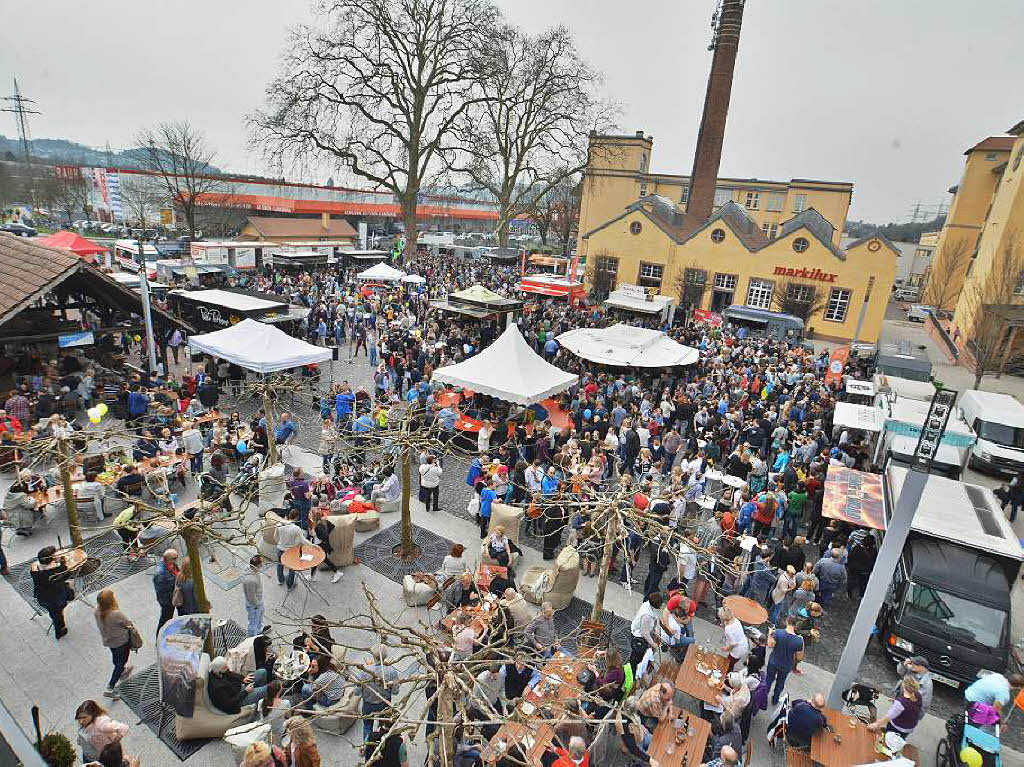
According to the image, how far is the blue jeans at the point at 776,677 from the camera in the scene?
6.41 metres

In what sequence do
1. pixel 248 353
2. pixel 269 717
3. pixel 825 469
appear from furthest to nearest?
pixel 248 353
pixel 825 469
pixel 269 717

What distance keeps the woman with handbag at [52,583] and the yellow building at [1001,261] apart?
88.7ft

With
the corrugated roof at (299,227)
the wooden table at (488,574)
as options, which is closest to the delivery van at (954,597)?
the wooden table at (488,574)

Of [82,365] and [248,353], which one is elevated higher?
[248,353]

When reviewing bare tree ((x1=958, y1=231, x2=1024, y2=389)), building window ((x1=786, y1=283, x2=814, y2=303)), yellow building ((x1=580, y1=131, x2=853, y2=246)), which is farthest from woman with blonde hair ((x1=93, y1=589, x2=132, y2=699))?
yellow building ((x1=580, y1=131, x2=853, y2=246))

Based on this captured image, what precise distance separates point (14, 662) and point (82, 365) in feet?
38.4

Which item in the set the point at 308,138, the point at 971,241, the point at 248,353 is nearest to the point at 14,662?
the point at 248,353

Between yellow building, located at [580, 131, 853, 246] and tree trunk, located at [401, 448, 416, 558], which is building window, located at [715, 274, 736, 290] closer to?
yellow building, located at [580, 131, 853, 246]

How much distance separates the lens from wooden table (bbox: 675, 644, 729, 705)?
5961 mm

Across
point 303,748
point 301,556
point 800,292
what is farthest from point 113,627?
point 800,292

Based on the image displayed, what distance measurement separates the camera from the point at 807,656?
25.2 ft

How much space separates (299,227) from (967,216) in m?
54.9

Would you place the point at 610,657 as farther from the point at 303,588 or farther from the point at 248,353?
the point at 248,353

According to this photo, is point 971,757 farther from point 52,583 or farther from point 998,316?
point 998,316
